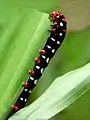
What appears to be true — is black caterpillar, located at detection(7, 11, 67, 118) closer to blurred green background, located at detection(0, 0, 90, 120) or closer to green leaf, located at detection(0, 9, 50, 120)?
green leaf, located at detection(0, 9, 50, 120)

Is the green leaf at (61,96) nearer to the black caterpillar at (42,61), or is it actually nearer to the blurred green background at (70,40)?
the black caterpillar at (42,61)

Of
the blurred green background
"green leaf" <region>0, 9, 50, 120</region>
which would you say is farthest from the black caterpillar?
the blurred green background

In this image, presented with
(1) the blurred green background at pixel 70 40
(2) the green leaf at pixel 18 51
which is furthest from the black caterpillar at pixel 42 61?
(1) the blurred green background at pixel 70 40

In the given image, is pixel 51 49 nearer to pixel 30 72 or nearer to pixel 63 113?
pixel 30 72

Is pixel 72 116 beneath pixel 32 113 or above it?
beneath

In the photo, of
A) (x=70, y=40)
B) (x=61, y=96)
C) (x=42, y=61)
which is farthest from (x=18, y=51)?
(x=70, y=40)

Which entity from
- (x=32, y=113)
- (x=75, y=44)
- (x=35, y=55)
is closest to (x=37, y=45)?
(x=35, y=55)

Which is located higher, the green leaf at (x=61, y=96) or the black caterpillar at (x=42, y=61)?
the black caterpillar at (x=42, y=61)
